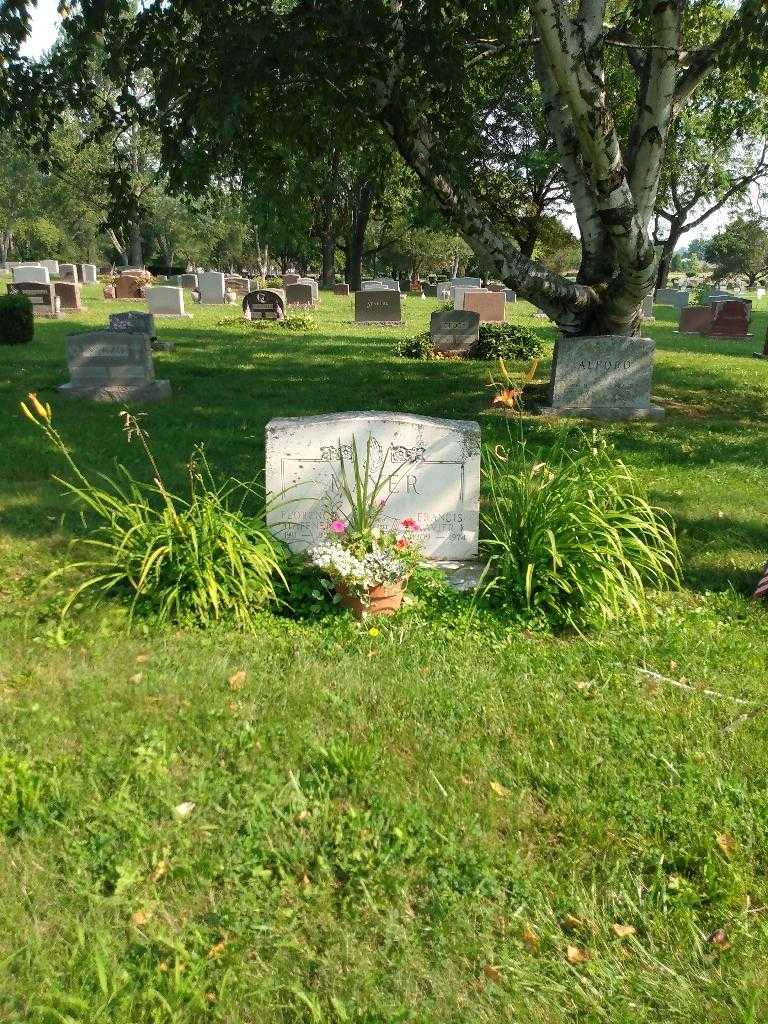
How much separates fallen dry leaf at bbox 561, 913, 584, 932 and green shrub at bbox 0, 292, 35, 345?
16.2 m

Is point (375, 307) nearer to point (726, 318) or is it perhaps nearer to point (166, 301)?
point (166, 301)

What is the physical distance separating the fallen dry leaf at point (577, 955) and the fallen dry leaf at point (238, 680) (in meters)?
1.99

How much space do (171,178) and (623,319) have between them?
5.90 m

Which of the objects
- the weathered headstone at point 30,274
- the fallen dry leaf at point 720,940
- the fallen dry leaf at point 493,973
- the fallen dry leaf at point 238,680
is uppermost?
the weathered headstone at point 30,274

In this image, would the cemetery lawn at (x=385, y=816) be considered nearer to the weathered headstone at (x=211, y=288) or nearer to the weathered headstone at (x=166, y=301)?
the weathered headstone at (x=166, y=301)

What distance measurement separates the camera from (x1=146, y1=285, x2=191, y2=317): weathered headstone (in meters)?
23.7

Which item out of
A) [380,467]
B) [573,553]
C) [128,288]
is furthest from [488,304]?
[573,553]

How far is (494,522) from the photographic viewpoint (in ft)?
17.5

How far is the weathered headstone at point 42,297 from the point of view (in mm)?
21562

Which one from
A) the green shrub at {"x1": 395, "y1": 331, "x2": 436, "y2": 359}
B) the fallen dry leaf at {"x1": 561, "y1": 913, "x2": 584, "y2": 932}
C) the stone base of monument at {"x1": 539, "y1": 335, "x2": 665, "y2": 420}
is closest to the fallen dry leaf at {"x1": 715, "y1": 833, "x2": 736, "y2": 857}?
the fallen dry leaf at {"x1": 561, "y1": 913, "x2": 584, "y2": 932}

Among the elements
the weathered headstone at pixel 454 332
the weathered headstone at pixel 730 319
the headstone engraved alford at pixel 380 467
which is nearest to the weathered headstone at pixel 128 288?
the weathered headstone at pixel 454 332

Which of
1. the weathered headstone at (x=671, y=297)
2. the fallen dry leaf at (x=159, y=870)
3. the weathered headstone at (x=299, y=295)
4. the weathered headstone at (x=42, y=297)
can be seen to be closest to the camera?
the fallen dry leaf at (x=159, y=870)

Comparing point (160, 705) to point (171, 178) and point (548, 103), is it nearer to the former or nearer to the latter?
point (171, 178)

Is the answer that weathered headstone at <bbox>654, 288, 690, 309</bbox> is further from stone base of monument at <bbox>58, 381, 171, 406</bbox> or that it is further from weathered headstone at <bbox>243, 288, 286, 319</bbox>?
stone base of monument at <bbox>58, 381, 171, 406</bbox>
